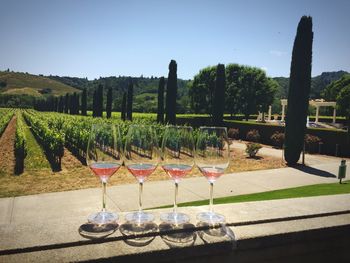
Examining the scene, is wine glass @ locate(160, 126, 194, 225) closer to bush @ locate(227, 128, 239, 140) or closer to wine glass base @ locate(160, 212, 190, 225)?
wine glass base @ locate(160, 212, 190, 225)

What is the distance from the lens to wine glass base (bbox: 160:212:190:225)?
165 centimetres

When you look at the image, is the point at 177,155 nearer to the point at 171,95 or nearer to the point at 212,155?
the point at 212,155

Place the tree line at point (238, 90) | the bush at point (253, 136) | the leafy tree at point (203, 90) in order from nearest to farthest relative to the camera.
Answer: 1. the bush at point (253, 136)
2. the tree line at point (238, 90)
3. the leafy tree at point (203, 90)

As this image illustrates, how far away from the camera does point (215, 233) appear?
153 cm

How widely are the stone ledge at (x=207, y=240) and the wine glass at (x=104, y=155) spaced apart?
12 centimetres

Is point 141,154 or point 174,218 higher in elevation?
point 141,154

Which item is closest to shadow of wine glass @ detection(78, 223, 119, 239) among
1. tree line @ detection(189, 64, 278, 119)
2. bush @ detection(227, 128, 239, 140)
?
bush @ detection(227, 128, 239, 140)

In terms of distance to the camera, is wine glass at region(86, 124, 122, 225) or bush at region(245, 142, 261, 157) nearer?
wine glass at region(86, 124, 122, 225)

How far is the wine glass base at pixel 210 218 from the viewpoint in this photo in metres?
1.67

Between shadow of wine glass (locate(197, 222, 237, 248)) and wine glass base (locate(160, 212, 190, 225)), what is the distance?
0.09 meters

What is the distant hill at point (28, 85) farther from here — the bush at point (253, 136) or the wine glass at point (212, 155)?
the wine glass at point (212, 155)

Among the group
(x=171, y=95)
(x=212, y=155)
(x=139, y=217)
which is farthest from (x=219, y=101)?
(x=139, y=217)

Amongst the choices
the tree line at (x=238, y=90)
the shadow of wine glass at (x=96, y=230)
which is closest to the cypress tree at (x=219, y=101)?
the tree line at (x=238, y=90)

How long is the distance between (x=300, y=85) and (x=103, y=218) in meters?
17.0
